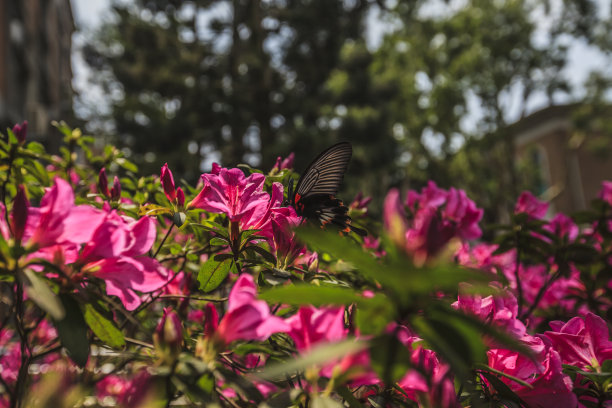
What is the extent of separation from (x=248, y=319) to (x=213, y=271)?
31 centimetres

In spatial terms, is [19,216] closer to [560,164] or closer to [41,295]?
[41,295]

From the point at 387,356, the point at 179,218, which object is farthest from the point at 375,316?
the point at 179,218

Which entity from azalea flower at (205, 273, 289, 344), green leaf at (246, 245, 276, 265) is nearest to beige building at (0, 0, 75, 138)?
green leaf at (246, 245, 276, 265)

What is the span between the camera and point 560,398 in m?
0.66

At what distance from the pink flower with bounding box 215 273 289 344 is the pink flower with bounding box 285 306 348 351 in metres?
0.02

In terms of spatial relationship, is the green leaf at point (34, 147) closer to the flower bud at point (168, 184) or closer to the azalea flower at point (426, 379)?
the flower bud at point (168, 184)

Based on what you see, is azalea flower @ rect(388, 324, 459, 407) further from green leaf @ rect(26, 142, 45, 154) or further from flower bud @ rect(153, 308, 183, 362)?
green leaf @ rect(26, 142, 45, 154)

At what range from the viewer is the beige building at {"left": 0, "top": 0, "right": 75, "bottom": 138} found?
33.2ft

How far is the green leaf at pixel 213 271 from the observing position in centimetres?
82

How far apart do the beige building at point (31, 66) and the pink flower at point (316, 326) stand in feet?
23.0

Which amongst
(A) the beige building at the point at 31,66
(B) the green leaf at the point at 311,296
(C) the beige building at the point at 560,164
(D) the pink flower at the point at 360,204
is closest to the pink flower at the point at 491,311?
(B) the green leaf at the point at 311,296

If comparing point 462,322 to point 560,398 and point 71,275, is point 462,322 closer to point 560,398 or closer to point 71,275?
point 560,398

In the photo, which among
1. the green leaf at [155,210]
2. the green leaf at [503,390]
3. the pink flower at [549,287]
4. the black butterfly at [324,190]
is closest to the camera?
the green leaf at [503,390]

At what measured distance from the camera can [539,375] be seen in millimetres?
708
